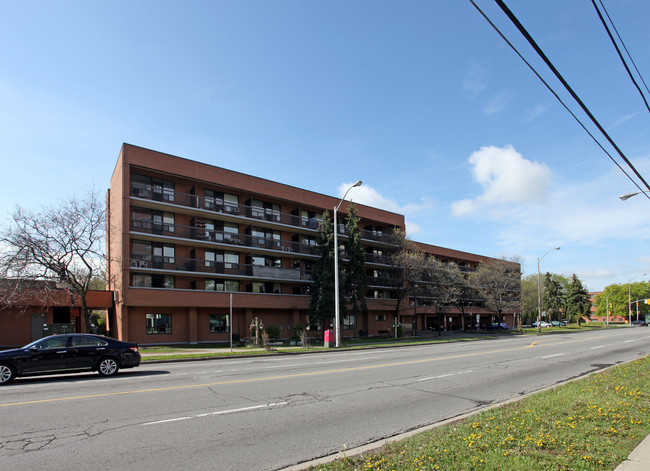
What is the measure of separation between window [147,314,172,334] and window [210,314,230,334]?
3.77 metres

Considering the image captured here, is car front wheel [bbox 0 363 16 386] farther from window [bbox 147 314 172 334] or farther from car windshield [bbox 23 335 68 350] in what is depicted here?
window [bbox 147 314 172 334]

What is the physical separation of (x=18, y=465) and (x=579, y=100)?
34.8ft

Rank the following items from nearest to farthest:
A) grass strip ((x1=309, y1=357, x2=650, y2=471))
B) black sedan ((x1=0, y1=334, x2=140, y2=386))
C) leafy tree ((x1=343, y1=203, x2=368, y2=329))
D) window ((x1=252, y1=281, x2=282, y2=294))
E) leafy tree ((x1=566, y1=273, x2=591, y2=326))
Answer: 1. grass strip ((x1=309, y1=357, x2=650, y2=471))
2. black sedan ((x1=0, y1=334, x2=140, y2=386))
3. window ((x1=252, y1=281, x2=282, y2=294))
4. leafy tree ((x1=343, y1=203, x2=368, y2=329))
5. leafy tree ((x1=566, y1=273, x2=591, y2=326))

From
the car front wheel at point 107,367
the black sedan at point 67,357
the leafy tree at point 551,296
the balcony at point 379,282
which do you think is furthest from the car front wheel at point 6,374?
the leafy tree at point 551,296

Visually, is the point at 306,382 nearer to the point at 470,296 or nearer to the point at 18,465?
the point at 18,465

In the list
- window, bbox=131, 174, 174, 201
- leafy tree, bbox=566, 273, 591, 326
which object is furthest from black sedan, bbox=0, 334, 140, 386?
leafy tree, bbox=566, 273, 591, 326

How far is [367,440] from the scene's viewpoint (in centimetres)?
648

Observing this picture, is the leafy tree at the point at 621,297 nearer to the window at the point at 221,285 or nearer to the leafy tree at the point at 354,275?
the leafy tree at the point at 354,275

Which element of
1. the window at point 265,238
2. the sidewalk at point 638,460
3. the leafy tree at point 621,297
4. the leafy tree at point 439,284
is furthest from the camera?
the leafy tree at point 621,297

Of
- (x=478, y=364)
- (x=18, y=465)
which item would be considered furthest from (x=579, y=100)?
(x=478, y=364)

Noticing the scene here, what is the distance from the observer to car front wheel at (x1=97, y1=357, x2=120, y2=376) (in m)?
13.5

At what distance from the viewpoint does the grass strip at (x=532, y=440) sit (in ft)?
16.3

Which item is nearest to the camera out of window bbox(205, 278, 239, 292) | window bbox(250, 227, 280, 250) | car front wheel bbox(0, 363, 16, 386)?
car front wheel bbox(0, 363, 16, 386)

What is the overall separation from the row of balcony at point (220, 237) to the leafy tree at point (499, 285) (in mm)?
24321
